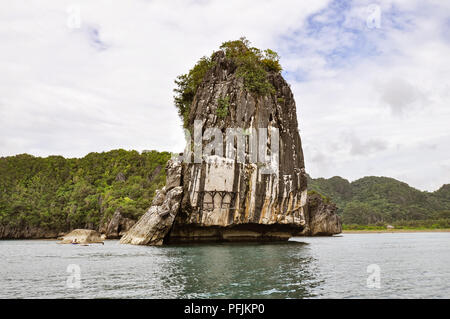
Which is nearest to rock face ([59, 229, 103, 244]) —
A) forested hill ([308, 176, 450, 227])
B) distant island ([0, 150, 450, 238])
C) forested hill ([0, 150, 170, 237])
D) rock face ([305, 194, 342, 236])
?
distant island ([0, 150, 450, 238])

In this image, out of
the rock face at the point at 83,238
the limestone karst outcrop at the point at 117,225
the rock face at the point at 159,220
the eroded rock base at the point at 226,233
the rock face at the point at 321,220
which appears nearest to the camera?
the rock face at the point at 159,220

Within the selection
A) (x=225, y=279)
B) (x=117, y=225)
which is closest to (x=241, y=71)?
(x=225, y=279)

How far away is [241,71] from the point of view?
38.9m

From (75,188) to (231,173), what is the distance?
61.5m

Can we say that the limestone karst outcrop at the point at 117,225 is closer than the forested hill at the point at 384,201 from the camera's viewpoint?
Yes

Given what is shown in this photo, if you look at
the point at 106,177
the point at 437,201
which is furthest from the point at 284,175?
the point at 437,201

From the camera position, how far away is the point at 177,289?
13312mm

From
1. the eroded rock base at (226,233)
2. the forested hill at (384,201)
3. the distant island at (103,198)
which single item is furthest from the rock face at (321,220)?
the forested hill at (384,201)

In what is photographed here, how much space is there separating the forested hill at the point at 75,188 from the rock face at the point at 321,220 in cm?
3152

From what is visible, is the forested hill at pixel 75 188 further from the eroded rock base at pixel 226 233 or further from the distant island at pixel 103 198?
the eroded rock base at pixel 226 233

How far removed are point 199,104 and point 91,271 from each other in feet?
79.7

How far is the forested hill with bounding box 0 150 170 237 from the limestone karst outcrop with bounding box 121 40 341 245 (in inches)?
1183

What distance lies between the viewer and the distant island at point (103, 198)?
2884 inches

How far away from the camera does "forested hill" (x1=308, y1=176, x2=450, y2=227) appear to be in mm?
107938
